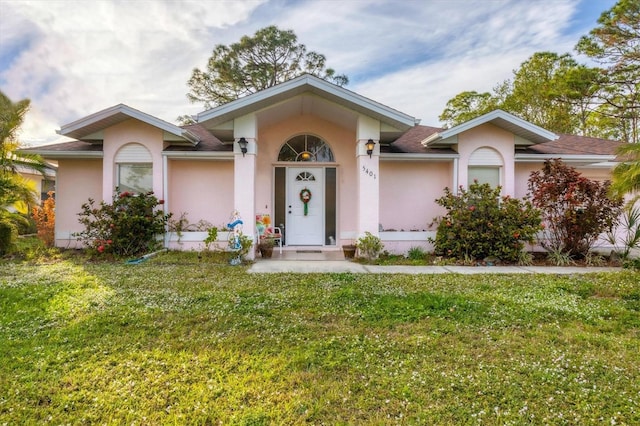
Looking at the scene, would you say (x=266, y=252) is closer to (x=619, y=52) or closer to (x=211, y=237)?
(x=211, y=237)

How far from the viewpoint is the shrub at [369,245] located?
8125mm

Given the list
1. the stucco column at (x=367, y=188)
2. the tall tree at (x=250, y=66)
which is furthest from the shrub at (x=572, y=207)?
the tall tree at (x=250, y=66)

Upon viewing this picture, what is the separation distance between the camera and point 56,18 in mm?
8078

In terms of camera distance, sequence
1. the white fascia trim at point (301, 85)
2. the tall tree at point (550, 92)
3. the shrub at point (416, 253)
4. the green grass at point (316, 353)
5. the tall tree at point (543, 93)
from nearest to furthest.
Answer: the green grass at point (316, 353), the white fascia trim at point (301, 85), the shrub at point (416, 253), the tall tree at point (550, 92), the tall tree at point (543, 93)

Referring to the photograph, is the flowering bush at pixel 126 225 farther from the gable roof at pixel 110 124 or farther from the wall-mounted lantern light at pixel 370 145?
the wall-mounted lantern light at pixel 370 145

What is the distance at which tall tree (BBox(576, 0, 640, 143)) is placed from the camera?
14922 mm

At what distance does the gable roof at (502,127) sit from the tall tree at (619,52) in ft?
37.9

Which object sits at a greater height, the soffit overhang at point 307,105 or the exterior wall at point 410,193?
the soffit overhang at point 307,105

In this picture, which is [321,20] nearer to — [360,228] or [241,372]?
[360,228]

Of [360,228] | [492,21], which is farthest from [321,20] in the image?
[360,228]

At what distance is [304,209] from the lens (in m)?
9.95

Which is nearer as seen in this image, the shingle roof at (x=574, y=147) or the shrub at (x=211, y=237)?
the shrub at (x=211, y=237)

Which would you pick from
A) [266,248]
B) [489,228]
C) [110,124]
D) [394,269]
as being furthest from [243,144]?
[489,228]

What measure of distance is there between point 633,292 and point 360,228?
5022 millimetres
